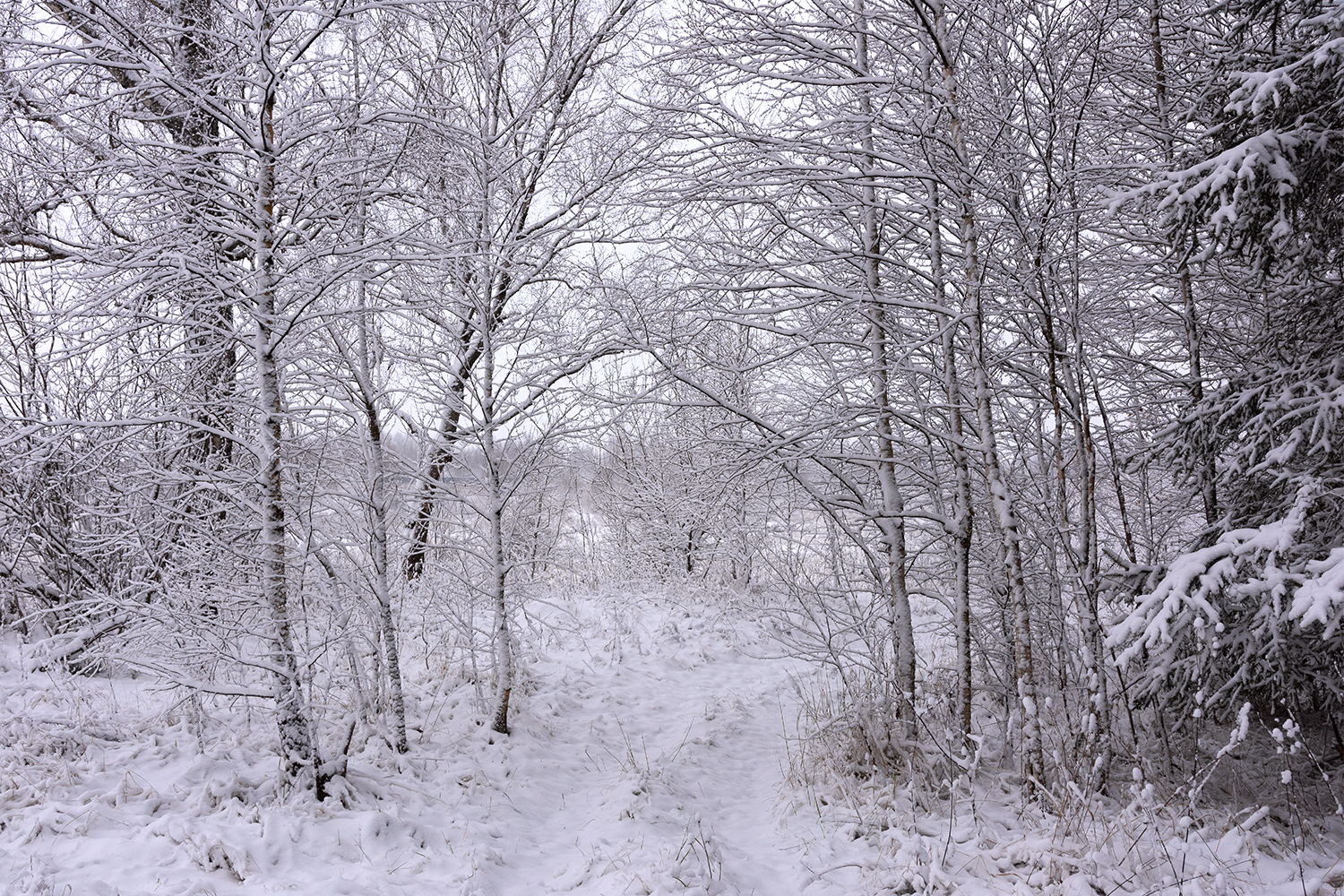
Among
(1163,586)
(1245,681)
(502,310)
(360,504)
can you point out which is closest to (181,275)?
(360,504)

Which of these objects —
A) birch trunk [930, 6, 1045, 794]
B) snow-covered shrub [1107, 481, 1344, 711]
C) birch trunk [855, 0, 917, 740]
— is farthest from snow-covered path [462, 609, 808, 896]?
snow-covered shrub [1107, 481, 1344, 711]

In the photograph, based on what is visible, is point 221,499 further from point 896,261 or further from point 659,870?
point 896,261

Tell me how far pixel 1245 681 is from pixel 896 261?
3.29m

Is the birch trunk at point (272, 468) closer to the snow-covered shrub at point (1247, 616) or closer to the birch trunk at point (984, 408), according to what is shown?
the birch trunk at point (984, 408)

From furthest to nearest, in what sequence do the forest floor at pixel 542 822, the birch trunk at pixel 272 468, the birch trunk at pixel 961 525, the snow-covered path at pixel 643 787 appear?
the birch trunk at pixel 961 525 < the birch trunk at pixel 272 468 < the snow-covered path at pixel 643 787 < the forest floor at pixel 542 822

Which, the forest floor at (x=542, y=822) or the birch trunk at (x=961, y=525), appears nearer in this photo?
the forest floor at (x=542, y=822)

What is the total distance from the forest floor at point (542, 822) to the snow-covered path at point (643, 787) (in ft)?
0.07

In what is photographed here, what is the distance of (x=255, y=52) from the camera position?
404 cm

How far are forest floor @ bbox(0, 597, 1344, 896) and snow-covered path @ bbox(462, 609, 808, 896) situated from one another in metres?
0.02

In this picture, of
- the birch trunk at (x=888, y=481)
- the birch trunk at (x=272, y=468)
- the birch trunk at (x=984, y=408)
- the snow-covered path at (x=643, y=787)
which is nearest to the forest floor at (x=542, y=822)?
the snow-covered path at (x=643, y=787)

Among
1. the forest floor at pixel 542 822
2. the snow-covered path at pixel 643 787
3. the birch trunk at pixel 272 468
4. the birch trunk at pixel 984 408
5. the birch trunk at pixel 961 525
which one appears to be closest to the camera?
the forest floor at pixel 542 822

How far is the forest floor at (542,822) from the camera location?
3.67m

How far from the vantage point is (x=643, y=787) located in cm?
526

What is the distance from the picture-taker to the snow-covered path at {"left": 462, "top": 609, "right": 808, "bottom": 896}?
165 inches
